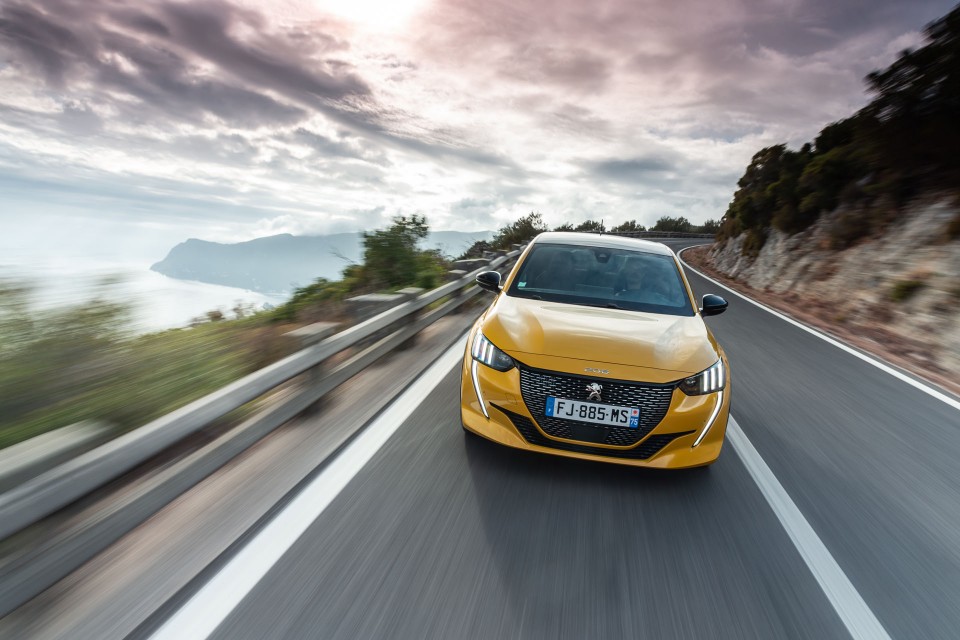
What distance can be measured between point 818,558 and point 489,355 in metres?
2.03

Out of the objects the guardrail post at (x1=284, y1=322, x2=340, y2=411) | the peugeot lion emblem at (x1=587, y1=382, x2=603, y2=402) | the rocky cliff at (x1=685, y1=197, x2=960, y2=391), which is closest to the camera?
the peugeot lion emblem at (x1=587, y1=382, x2=603, y2=402)

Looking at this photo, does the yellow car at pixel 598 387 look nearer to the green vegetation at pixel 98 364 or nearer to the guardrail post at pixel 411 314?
the green vegetation at pixel 98 364

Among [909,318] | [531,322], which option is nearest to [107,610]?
[531,322]

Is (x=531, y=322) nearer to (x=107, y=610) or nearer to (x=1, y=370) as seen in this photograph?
(x=107, y=610)

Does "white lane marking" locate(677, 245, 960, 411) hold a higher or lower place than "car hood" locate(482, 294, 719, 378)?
lower

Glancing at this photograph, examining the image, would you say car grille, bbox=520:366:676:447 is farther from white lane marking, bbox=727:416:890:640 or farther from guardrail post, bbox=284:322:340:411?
guardrail post, bbox=284:322:340:411

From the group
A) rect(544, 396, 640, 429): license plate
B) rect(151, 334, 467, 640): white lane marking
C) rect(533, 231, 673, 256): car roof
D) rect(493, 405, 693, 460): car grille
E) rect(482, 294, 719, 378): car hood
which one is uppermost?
rect(533, 231, 673, 256): car roof

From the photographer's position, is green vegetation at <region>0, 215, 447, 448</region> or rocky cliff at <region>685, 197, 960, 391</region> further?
rocky cliff at <region>685, 197, 960, 391</region>

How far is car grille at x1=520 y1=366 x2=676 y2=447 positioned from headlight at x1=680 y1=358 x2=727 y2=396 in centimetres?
11

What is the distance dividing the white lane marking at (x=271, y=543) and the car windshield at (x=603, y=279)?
1544 mm

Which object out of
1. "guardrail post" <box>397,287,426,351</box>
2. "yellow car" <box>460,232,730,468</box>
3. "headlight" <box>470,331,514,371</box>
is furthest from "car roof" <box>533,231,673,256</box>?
"headlight" <box>470,331,514,371</box>

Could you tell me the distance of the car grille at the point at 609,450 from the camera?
3188mm

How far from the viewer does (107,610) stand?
2.10 m

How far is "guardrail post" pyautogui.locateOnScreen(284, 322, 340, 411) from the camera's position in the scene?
3.97 metres
